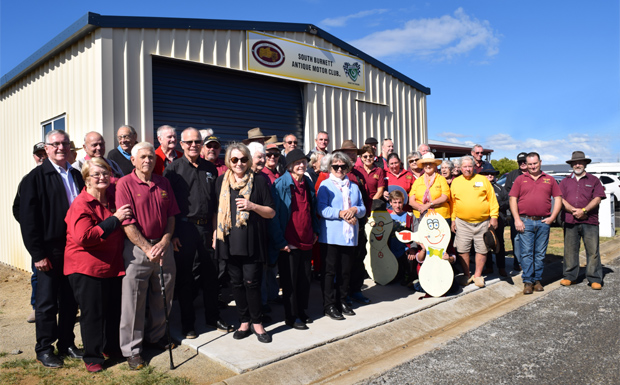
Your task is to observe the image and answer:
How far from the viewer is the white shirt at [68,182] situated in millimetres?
4320

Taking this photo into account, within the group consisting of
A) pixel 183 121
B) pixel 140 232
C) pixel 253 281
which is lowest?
pixel 253 281

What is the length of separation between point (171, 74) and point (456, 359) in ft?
20.5

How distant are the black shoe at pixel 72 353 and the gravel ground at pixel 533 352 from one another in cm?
279

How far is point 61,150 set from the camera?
4.30 m

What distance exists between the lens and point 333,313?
17.4 ft

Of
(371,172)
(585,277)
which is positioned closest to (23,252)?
(371,172)

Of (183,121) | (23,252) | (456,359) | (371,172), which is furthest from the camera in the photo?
(23,252)

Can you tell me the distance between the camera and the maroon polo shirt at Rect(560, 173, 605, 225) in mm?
7203

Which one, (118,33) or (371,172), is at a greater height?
(118,33)

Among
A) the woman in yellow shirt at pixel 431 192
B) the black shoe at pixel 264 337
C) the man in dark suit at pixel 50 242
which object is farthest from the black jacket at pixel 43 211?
the woman in yellow shirt at pixel 431 192

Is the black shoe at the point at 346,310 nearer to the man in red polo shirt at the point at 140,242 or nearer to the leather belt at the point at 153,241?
the man in red polo shirt at the point at 140,242

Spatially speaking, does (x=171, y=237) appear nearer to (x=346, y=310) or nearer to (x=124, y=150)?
(x=124, y=150)

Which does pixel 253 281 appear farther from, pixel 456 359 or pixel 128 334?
pixel 456 359

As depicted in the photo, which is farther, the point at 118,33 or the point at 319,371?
the point at 118,33
